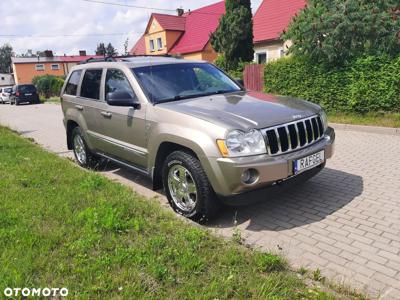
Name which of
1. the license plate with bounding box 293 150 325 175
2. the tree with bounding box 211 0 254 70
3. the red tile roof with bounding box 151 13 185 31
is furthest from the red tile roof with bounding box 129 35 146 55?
the license plate with bounding box 293 150 325 175

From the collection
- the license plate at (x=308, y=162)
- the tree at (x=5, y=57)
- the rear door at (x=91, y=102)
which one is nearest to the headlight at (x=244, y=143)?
the license plate at (x=308, y=162)

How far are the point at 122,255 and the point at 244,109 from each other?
203 cm

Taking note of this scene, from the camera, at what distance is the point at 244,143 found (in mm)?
3551

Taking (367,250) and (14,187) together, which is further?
(14,187)

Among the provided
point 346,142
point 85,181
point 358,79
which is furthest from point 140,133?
point 358,79

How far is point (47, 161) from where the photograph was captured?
6605 mm

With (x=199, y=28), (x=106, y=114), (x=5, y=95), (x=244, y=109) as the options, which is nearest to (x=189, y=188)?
(x=244, y=109)

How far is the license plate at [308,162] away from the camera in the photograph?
3.76m

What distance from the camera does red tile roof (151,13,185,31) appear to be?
109 feet

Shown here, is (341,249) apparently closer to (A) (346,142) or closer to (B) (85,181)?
(B) (85,181)

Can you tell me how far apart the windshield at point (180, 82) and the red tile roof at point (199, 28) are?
963 inches

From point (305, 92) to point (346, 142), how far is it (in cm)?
358

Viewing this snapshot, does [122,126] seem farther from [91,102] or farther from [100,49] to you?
[100,49]

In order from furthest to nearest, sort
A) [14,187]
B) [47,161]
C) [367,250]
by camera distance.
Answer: [47,161], [14,187], [367,250]
